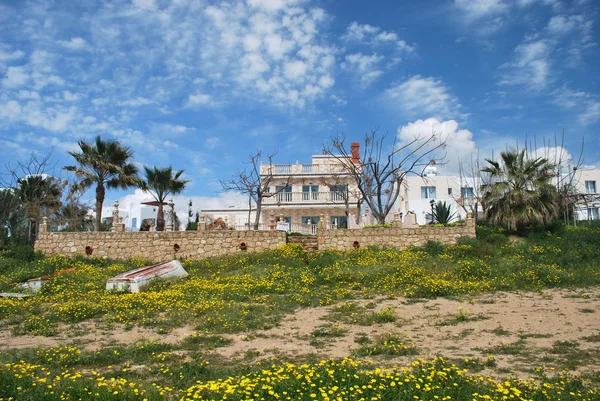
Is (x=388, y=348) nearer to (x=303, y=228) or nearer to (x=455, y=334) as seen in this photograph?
(x=455, y=334)

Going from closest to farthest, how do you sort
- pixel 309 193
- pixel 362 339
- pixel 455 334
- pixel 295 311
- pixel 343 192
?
pixel 362 339
pixel 455 334
pixel 295 311
pixel 309 193
pixel 343 192

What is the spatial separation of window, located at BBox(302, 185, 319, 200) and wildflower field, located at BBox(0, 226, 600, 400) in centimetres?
1817

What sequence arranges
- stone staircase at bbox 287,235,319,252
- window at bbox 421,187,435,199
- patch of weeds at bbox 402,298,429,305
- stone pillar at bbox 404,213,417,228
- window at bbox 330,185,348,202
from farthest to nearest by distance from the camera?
window at bbox 421,187,435,199, window at bbox 330,185,348,202, stone pillar at bbox 404,213,417,228, stone staircase at bbox 287,235,319,252, patch of weeds at bbox 402,298,429,305

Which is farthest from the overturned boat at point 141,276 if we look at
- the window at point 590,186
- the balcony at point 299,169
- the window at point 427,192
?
the window at point 590,186

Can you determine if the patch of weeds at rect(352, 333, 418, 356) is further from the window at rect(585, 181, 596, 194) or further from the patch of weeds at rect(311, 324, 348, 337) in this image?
the window at rect(585, 181, 596, 194)

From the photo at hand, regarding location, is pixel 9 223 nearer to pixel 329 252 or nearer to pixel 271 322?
pixel 329 252

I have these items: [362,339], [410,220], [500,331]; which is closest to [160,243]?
[410,220]

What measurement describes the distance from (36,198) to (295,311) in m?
24.0

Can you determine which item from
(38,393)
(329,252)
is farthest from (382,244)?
(38,393)

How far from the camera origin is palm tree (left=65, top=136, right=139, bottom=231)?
25469 millimetres

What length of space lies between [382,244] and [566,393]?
16.0 meters

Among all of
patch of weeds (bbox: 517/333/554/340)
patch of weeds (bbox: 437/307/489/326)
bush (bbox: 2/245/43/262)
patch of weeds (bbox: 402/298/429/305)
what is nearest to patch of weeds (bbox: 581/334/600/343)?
patch of weeds (bbox: 517/333/554/340)

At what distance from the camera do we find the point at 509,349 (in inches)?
315

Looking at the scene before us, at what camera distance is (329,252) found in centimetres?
2108
